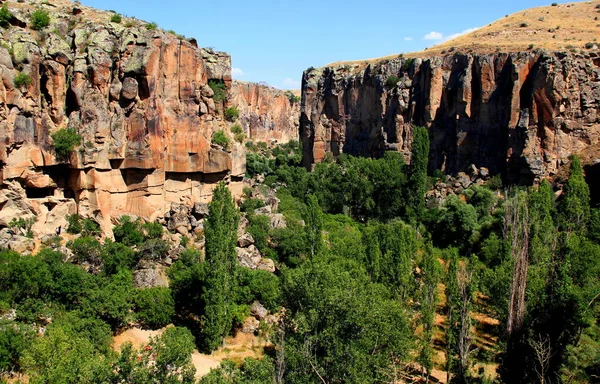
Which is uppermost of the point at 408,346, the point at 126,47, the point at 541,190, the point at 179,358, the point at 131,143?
the point at 126,47

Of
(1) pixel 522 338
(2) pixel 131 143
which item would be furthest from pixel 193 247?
(1) pixel 522 338

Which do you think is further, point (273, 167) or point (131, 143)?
point (273, 167)

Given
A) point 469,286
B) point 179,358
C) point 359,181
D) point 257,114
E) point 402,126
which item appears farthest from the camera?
point 257,114

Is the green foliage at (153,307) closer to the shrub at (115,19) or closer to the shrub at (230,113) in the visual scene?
the shrub at (230,113)

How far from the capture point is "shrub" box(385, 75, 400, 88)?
75.4 meters

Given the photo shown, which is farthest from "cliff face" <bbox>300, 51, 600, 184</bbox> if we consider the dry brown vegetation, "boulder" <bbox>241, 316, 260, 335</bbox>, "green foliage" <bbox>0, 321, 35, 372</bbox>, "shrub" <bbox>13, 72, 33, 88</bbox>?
"green foliage" <bbox>0, 321, 35, 372</bbox>

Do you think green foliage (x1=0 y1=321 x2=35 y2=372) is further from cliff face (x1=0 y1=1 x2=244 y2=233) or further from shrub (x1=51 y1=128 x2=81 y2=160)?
shrub (x1=51 y1=128 x2=81 y2=160)

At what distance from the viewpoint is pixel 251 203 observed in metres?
44.2

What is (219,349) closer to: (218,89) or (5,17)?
(218,89)

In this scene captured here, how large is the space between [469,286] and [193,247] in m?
18.2

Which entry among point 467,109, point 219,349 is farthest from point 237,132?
point 467,109

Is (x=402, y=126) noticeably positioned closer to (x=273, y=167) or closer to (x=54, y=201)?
(x=273, y=167)

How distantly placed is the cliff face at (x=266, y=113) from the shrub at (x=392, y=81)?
3713 cm

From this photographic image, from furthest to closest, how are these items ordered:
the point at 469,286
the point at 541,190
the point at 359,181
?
the point at 359,181 < the point at 541,190 < the point at 469,286
